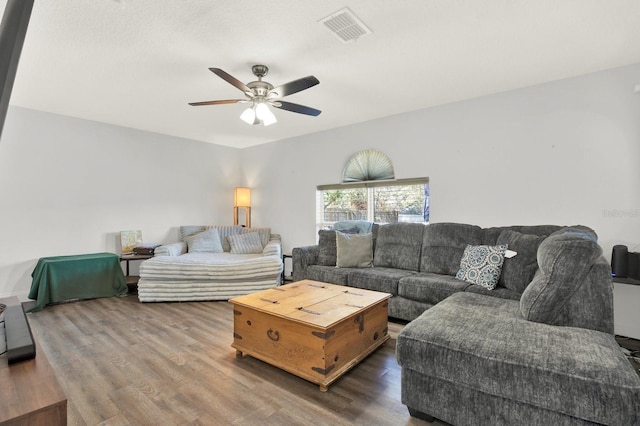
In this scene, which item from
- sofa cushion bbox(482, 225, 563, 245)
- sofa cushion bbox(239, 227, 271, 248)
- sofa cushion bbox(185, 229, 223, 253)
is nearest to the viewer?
sofa cushion bbox(482, 225, 563, 245)

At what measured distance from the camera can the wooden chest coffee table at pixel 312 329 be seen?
77.4 inches

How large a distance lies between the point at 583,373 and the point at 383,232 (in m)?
2.62

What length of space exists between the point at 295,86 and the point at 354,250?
2.00 m

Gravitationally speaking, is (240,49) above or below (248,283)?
above

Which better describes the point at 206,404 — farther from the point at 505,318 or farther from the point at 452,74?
the point at 452,74

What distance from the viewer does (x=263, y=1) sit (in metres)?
1.90

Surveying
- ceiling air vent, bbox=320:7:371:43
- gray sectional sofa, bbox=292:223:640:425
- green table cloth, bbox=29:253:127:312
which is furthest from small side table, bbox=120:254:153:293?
gray sectional sofa, bbox=292:223:640:425

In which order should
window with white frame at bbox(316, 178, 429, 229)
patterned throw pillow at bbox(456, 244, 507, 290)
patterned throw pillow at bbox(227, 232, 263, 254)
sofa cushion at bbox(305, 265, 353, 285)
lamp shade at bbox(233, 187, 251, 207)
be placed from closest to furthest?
patterned throw pillow at bbox(456, 244, 507, 290)
sofa cushion at bbox(305, 265, 353, 285)
window with white frame at bbox(316, 178, 429, 229)
patterned throw pillow at bbox(227, 232, 263, 254)
lamp shade at bbox(233, 187, 251, 207)

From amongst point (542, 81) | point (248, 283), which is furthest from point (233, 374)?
point (542, 81)

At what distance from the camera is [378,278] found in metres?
3.23

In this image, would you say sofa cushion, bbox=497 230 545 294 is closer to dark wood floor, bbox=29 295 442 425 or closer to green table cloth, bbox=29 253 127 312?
dark wood floor, bbox=29 295 442 425

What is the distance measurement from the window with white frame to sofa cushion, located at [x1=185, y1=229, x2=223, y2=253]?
5.45 feet

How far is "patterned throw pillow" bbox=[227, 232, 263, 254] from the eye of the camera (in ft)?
16.3

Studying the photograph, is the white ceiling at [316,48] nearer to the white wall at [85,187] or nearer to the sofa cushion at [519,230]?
the white wall at [85,187]
